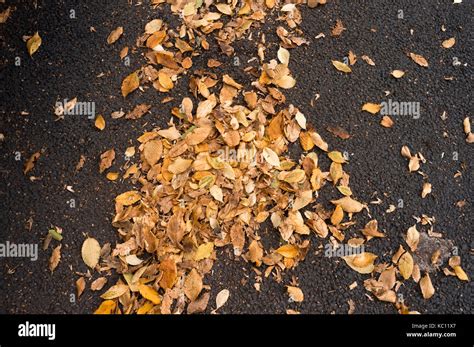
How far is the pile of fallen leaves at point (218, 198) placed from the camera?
2244 millimetres

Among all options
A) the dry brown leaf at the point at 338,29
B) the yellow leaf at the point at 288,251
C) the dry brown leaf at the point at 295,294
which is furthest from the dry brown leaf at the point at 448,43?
the dry brown leaf at the point at 295,294

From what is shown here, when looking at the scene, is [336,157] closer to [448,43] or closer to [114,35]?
[448,43]

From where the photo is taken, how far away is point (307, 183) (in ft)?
7.92

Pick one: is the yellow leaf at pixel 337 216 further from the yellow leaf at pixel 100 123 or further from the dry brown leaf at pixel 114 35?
the dry brown leaf at pixel 114 35

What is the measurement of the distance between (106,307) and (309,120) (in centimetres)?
127

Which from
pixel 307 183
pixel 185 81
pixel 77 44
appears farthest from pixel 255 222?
pixel 77 44

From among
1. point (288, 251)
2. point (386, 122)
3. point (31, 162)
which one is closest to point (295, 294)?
point (288, 251)

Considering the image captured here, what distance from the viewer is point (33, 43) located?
2.68 m

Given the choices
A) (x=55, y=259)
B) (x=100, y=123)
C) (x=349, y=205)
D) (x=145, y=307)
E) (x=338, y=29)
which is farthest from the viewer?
(x=338, y=29)

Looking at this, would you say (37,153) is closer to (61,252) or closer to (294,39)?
(61,252)

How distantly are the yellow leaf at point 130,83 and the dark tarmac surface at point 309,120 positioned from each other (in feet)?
0.11

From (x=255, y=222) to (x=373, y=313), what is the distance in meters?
0.63

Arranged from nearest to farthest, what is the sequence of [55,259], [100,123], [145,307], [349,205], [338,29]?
[145,307] → [55,259] → [349,205] → [100,123] → [338,29]

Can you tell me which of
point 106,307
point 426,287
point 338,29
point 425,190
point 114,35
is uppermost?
point 338,29
